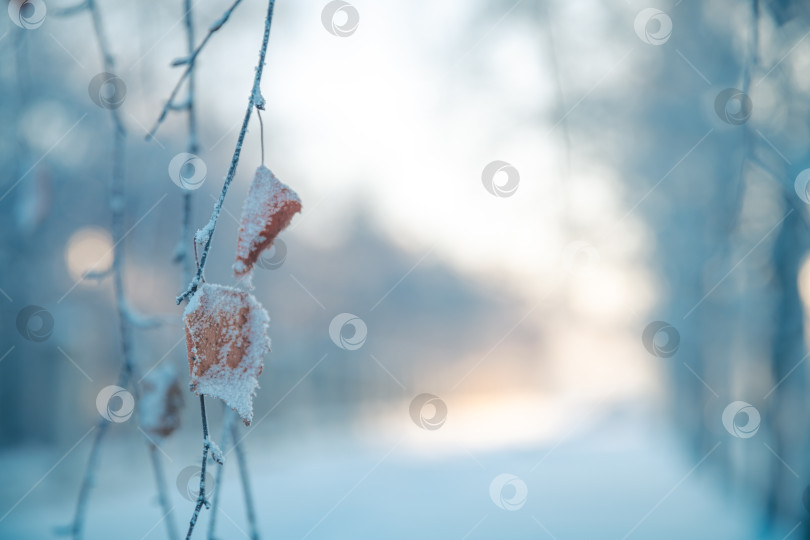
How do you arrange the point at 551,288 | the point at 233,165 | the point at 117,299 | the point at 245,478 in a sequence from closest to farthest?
the point at 233,165
the point at 245,478
the point at 117,299
the point at 551,288

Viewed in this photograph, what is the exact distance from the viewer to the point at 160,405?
0.93 m

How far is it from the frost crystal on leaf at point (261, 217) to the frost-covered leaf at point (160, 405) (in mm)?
491

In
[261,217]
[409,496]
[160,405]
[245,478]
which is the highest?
[409,496]

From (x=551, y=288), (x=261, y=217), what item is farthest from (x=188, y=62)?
(x=551, y=288)

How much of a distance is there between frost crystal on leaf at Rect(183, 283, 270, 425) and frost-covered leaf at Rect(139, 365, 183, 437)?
18.2 inches

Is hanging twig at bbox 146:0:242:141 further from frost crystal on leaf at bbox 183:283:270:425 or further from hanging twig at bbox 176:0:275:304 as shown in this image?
frost crystal on leaf at bbox 183:283:270:425

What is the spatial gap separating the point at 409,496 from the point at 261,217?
4.82 m

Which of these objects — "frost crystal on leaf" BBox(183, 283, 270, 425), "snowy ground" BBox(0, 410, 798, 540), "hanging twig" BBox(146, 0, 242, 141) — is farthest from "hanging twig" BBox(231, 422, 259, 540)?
"snowy ground" BBox(0, 410, 798, 540)

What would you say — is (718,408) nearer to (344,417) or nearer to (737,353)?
(737,353)

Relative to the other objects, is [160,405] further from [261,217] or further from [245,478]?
[261,217]

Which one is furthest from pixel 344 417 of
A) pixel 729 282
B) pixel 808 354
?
pixel 808 354

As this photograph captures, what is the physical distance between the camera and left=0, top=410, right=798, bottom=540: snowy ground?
3773mm

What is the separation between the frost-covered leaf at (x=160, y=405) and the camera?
0.92m

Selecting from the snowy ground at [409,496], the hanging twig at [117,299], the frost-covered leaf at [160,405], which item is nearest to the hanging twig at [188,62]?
the hanging twig at [117,299]
